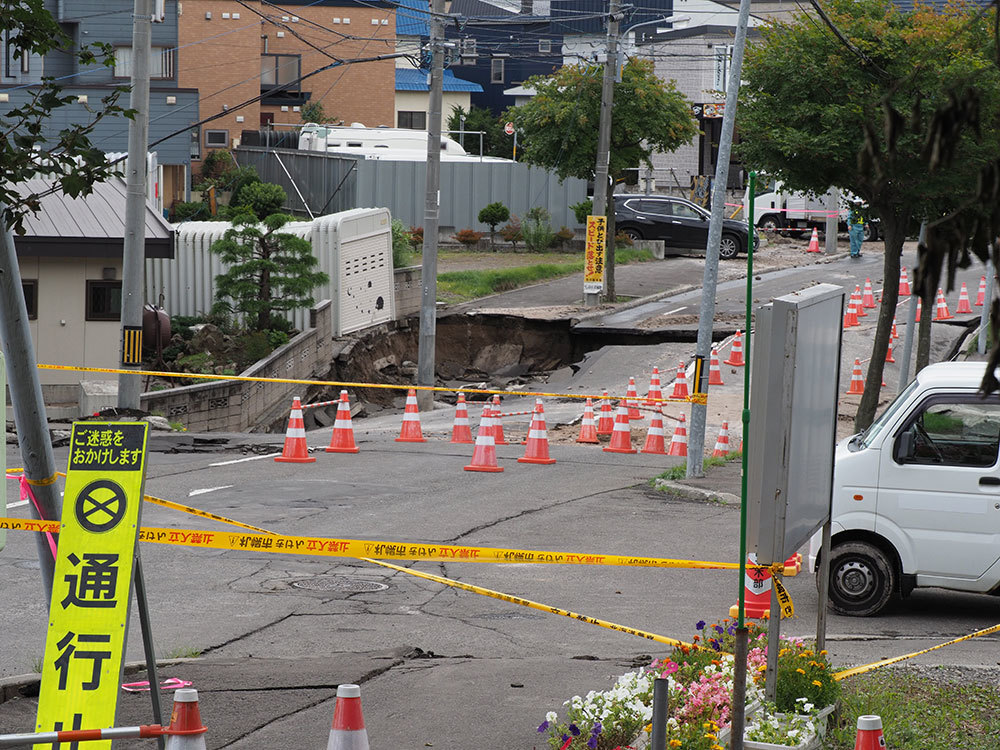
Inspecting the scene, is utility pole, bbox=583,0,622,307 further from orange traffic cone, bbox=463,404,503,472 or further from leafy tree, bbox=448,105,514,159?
leafy tree, bbox=448,105,514,159

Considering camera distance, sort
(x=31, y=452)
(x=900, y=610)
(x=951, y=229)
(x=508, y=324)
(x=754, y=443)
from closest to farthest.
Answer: (x=951, y=229), (x=754, y=443), (x=31, y=452), (x=900, y=610), (x=508, y=324)

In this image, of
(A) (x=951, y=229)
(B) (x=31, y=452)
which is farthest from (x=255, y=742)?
(A) (x=951, y=229)

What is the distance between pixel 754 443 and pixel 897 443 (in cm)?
475

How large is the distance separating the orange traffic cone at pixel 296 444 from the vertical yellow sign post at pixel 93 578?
36.5ft

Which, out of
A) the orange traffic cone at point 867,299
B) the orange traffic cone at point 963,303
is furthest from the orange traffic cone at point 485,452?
the orange traffic cone at point 963,303

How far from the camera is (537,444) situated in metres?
17.4

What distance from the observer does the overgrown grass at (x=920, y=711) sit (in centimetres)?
620

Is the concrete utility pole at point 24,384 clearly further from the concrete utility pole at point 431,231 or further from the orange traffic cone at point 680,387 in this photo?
the concrete utility pole at point 431,231

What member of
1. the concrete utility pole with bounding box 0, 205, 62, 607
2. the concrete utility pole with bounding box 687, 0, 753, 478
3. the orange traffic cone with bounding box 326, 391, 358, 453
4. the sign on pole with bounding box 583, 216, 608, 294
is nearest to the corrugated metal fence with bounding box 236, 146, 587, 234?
the sign on pole with bounding box 583, 216, 608, 294

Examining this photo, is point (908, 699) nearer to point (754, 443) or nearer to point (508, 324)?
point (754, 443)

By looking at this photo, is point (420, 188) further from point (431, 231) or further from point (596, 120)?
point (431, 231)

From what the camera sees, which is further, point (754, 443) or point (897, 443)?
point (897, 443)

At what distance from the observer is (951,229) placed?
2.94 meters

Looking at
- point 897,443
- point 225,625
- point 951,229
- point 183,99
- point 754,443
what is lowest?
point 225,625
